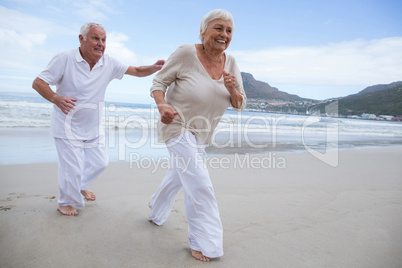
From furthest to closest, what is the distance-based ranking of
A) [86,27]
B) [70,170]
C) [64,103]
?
[70,170]
[86,27]
[64,103]

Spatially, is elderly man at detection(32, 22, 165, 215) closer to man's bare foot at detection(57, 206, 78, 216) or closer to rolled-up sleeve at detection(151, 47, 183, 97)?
man's bare foot at detection(57, 206, 78, 216)

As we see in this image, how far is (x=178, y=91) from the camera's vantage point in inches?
104

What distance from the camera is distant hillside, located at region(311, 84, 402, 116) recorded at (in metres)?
62.2

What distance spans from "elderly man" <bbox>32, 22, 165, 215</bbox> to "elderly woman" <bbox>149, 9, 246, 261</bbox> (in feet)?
3.91

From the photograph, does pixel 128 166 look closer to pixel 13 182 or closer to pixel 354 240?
pixel 13 182

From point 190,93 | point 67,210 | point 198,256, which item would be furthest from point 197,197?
point 67,210

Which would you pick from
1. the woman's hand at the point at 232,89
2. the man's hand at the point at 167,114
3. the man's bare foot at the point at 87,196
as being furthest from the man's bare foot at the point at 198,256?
the man's bare foot at the point at 87,196

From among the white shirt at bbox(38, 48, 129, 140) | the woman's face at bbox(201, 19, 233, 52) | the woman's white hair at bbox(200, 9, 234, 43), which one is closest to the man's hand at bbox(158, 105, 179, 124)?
the woman's face at bbox(201, 19, 233, 52)

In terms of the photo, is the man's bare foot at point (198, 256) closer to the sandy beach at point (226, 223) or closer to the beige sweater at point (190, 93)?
the sandy beach at point (226, 223)

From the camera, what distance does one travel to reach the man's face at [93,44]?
3334 mm

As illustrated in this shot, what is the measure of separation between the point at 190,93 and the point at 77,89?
1529 mm

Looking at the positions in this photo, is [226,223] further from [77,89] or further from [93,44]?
[93,44]

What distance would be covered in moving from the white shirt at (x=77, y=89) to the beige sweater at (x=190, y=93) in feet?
3.90

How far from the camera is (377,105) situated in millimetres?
63438
